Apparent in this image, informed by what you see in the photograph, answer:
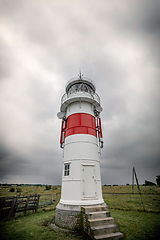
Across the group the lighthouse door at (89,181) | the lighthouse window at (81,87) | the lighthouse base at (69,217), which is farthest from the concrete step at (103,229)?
the lighthouse window at (81,87)

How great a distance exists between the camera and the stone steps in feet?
20.1

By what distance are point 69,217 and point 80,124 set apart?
22.9 feet

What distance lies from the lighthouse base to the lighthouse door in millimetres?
848

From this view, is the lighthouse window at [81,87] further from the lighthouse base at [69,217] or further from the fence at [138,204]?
the fence at [138,204]

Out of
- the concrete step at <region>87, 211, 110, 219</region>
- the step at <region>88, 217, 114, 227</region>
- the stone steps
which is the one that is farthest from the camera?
the concrete step at <region>87, 211, 110, 219</region>

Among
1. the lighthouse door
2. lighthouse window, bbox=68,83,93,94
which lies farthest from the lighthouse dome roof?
the lighthouse door

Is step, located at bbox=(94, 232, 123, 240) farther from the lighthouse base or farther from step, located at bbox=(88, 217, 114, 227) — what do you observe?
the lighthouse base

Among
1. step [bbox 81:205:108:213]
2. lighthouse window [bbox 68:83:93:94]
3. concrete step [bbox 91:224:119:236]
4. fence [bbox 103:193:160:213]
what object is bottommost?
fence [bbox 103:193:160:213]

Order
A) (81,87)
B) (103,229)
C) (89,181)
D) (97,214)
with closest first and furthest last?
(103,229) → (97,214) → (89,181) → (81,87)

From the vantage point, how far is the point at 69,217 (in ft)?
25.7

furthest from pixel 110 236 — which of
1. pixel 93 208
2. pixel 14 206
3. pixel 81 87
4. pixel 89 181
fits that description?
pixel 81 87

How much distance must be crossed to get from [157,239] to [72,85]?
45.2 ft

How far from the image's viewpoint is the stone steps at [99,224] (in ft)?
20.1

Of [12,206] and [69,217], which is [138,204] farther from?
[12,206]
